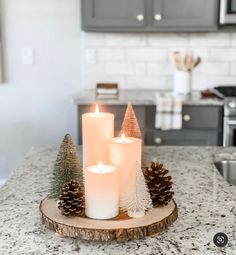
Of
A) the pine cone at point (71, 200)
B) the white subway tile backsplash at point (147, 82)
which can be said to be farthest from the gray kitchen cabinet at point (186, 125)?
the pine cone at point (71, 200)

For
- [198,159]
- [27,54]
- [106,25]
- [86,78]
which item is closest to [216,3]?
[106,25]

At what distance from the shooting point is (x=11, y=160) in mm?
3721

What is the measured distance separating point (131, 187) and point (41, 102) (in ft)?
8.82

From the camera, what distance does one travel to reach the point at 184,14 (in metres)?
3.22

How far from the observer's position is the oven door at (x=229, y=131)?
117 inches

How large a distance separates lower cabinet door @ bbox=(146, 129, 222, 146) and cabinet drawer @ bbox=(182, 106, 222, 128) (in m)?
0.04

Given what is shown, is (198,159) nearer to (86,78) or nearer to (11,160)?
(86,78)

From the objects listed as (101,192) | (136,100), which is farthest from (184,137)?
(101,192)

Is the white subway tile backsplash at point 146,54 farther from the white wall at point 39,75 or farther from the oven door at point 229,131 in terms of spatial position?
the oven door at point 229,131

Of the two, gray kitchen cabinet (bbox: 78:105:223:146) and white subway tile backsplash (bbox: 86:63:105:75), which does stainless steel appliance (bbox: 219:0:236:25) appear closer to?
gray kitchen cabinet (bbox: 78:105:223:146)

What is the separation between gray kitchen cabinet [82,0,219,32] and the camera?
320cm

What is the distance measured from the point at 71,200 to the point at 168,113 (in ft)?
6.67

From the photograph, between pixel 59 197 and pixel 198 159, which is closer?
pixel 59 197

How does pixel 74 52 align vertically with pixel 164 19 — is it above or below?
below
